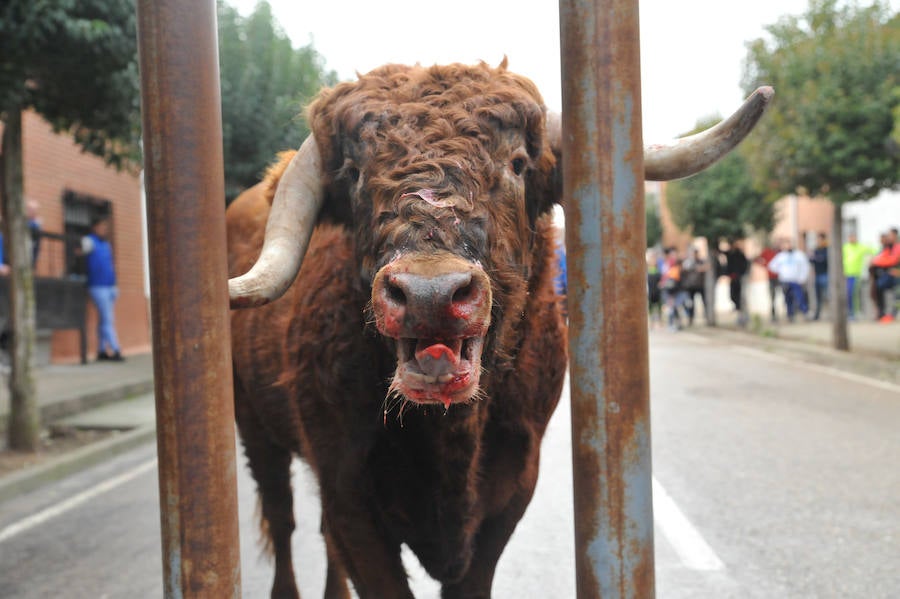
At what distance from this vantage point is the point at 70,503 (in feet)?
20.2

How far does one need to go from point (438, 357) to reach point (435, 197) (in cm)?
45

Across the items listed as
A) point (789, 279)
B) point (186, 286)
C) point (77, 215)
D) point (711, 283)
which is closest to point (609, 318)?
point (186, 286)

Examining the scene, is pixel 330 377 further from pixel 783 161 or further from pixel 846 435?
pixel 783 161

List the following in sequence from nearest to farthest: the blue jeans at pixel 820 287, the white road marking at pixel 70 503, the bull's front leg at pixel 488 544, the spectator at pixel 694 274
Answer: the bull's front leg at pixel 488 544 < the white road marking at pixel 70 503 < the blue jeans at pixel 820 287 < the spectator at pixel 694 274

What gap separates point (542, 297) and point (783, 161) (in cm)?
1177

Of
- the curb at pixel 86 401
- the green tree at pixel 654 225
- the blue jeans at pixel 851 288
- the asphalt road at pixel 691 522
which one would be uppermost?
the green tree at pixel 654 225

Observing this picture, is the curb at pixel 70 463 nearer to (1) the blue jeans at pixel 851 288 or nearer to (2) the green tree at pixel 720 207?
(2) the green tree at pixel 720 207

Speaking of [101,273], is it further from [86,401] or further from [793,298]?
[793,298]

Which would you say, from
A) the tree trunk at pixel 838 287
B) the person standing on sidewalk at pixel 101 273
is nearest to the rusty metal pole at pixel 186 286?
the person standing on sidewalk at pixel 101 273

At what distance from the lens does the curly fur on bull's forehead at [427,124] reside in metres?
2.21

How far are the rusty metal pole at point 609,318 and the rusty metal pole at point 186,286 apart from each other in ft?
2.01

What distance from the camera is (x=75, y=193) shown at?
49.0ft

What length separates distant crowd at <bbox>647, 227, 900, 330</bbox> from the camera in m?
20.0

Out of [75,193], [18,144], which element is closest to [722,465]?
[18,144]
